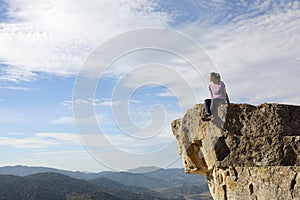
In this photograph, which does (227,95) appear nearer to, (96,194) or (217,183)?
(217,183)

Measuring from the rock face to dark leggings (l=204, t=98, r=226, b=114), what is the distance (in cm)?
17

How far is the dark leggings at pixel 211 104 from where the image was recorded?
9.62 m

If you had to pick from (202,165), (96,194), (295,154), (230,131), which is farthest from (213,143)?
(96,194)

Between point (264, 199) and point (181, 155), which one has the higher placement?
point (181, 155)

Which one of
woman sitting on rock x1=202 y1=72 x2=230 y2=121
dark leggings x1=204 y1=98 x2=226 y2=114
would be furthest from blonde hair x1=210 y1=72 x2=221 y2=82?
dark leggings x1=204 y1=98 x2=226 y2=114

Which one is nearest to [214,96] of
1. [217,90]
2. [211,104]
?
[217,90]

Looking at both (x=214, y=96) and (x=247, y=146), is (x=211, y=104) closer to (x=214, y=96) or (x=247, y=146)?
(x=214, y=96)

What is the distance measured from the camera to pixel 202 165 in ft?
34.7

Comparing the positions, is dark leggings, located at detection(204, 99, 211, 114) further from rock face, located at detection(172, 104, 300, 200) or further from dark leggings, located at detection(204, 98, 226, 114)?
rock face, located at detection(172, 104, 300, 200)

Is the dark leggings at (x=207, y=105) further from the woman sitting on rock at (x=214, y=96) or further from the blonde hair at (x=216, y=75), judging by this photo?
the blonde hair at (x=216, y=75)

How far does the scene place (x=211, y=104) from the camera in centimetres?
966

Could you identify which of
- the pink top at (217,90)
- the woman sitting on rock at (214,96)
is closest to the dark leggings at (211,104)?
the woman sitting on rock at (214,96)

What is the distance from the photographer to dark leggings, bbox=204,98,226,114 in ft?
31.6

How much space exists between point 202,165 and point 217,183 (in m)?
1.27
